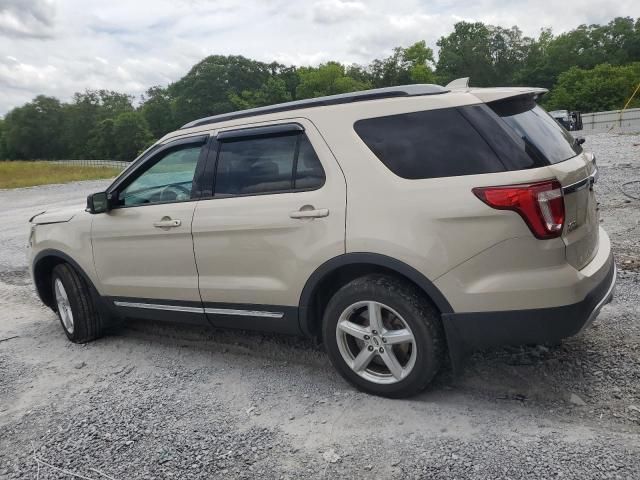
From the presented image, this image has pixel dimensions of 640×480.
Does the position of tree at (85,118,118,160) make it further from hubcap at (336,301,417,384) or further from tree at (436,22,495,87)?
hubcap at (336,301,417,384)

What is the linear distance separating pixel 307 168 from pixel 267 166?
34cm

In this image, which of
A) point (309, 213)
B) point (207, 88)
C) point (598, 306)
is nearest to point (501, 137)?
point (598, 306)

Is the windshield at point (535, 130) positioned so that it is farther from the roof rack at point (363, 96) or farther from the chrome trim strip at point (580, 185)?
the roof rack at point (363, 96)

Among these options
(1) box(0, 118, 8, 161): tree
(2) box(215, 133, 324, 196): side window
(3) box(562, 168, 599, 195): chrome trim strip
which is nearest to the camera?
(3) box(562, 168, 599, 195): chrome trim strip

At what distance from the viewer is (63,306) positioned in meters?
4.91

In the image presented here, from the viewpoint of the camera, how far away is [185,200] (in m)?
3.94

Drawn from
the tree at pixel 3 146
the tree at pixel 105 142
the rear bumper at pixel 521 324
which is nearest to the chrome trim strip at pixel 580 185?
the rear bumper at pixel 521 324

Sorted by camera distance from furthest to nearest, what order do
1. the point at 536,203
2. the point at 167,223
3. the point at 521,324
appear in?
the point at 167,223
the point at 521,324
the point at 536,203

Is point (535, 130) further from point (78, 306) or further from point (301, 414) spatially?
point (78, 306)

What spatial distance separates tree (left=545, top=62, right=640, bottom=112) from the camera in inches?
1916

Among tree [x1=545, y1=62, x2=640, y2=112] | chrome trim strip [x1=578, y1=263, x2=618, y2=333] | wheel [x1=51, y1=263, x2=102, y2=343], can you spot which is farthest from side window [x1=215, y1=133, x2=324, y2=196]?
tree [x1=545, y1=62, x2=640, y2=112]

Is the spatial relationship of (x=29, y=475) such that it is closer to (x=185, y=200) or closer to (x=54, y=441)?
(x=54, y=441)

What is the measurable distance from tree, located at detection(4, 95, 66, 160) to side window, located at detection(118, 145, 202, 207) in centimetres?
11620

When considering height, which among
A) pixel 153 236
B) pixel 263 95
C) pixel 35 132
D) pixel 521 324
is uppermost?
pixel 263 95
